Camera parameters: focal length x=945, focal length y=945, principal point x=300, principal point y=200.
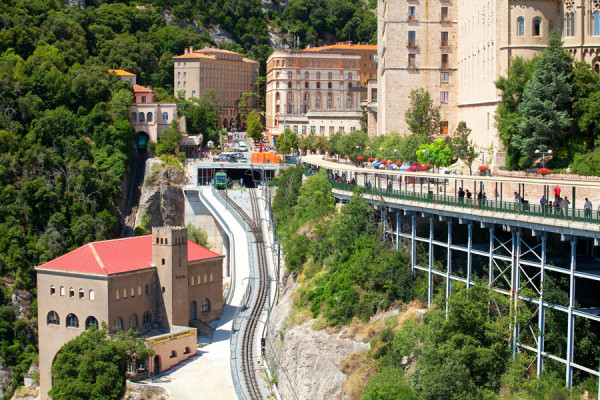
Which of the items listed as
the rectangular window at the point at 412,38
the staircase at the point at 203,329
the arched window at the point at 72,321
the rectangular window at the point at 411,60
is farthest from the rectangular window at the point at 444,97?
the arched window at the point at 72,321

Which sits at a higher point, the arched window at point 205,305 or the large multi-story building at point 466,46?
the large multi-story building at point 466,46

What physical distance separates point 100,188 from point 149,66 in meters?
49.2

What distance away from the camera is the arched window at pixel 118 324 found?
67.8 meters

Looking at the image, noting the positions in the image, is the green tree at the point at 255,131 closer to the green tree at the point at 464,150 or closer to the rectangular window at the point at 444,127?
the rectangular window at the point at 444,127

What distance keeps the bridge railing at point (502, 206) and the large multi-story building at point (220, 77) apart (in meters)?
Result: 93.7

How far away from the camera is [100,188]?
315 feet

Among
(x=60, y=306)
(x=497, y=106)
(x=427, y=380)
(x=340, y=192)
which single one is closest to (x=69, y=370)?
(x=60, y=306)

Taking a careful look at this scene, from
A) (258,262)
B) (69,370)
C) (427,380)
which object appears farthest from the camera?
(258,262)

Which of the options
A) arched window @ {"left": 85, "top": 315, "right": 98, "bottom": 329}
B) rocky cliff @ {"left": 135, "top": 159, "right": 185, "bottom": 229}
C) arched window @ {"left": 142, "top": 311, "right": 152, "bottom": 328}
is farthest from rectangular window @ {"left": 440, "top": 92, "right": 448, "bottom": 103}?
arched window @ {"left": 85, "top": 315, "right": 98, "bottom": 329}

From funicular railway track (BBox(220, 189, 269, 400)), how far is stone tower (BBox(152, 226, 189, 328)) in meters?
5.36

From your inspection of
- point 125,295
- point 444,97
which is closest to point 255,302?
point 125,295

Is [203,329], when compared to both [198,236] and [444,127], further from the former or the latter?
[444,127]

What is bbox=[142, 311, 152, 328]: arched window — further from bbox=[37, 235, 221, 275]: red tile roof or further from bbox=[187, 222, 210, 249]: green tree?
bbox=[187, 222, 210, 249]: green tree

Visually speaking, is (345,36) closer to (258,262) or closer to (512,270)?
(258,262)
